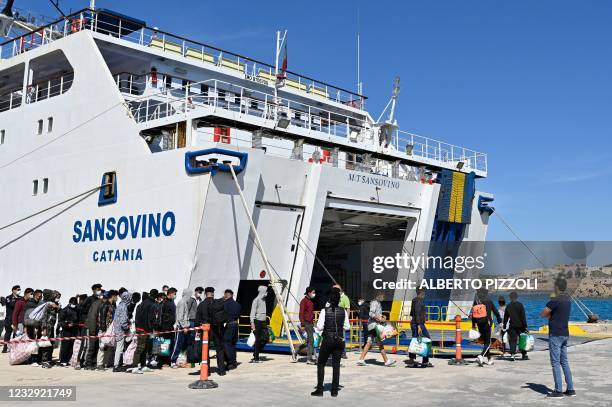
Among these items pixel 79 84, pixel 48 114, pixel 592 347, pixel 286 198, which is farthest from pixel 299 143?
pixel 592 347

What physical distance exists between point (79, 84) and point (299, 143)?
6772mm

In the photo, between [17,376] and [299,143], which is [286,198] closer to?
[299,143]

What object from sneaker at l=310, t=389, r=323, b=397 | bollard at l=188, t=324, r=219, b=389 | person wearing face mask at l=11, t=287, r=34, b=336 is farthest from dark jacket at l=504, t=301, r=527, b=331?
person wearing face mask at l=11, t=287, r=34, b=336

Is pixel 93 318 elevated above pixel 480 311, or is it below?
below

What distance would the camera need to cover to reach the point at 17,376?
→ 36.3ft

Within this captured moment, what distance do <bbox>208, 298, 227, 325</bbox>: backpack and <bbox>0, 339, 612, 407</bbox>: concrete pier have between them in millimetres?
989

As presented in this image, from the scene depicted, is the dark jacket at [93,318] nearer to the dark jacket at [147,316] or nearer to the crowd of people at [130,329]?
the crowd of people at [130,329]

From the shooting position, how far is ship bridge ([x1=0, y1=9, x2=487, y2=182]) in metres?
16.5

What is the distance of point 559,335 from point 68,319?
29.7 feet

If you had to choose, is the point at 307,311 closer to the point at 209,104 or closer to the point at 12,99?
the point at 209,104

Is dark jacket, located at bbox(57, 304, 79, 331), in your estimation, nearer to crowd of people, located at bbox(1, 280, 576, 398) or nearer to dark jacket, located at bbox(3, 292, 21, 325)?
crowd of people, located at bbox(1, 280, 576, 398)

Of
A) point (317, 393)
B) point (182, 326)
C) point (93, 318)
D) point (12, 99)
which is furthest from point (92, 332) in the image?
point (12, 99)

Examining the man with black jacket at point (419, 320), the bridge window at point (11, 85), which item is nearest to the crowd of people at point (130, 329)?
the man with black jacket at point (419, 320)

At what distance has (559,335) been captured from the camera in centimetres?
889
